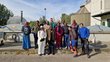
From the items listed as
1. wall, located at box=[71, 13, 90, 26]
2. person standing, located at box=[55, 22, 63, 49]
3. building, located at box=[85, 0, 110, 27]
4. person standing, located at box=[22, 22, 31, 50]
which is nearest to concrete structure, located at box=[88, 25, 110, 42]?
building, located at box=[85, 0, 110, 27]

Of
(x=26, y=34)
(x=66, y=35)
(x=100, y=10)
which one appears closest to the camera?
(x=26, y=34)

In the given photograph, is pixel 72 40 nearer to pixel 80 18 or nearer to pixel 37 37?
pixel 37 37

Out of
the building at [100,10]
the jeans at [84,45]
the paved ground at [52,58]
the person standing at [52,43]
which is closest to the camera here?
the paved ground at [52,58]

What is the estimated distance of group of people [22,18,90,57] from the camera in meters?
16.5

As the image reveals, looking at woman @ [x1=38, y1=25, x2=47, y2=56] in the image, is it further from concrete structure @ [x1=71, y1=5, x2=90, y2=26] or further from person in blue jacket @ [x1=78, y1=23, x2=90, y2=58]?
concrete structure @ [x1=71, y1=5, x2=90, y2=26]

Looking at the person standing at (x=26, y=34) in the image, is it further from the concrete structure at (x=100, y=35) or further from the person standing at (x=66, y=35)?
the concrete structure at (x=100, y=35)

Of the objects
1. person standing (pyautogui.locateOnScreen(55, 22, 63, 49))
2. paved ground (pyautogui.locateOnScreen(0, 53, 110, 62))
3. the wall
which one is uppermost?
the wall

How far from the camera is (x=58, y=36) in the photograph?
17828 millimetres

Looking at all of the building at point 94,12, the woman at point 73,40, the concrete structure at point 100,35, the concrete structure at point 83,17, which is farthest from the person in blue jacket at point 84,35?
the concrete structure at point 83,17

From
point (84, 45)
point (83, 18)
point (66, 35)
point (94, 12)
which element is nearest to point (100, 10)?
point (94, 12)

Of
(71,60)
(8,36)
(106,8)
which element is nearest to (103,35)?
(8,36)

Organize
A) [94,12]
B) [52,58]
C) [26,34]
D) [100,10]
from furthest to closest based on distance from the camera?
[94,12]
[100,10]
[26,34]
[52,58]

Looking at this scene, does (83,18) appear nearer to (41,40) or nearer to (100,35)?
(100,35)

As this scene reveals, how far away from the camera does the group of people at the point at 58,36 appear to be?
16547mm
